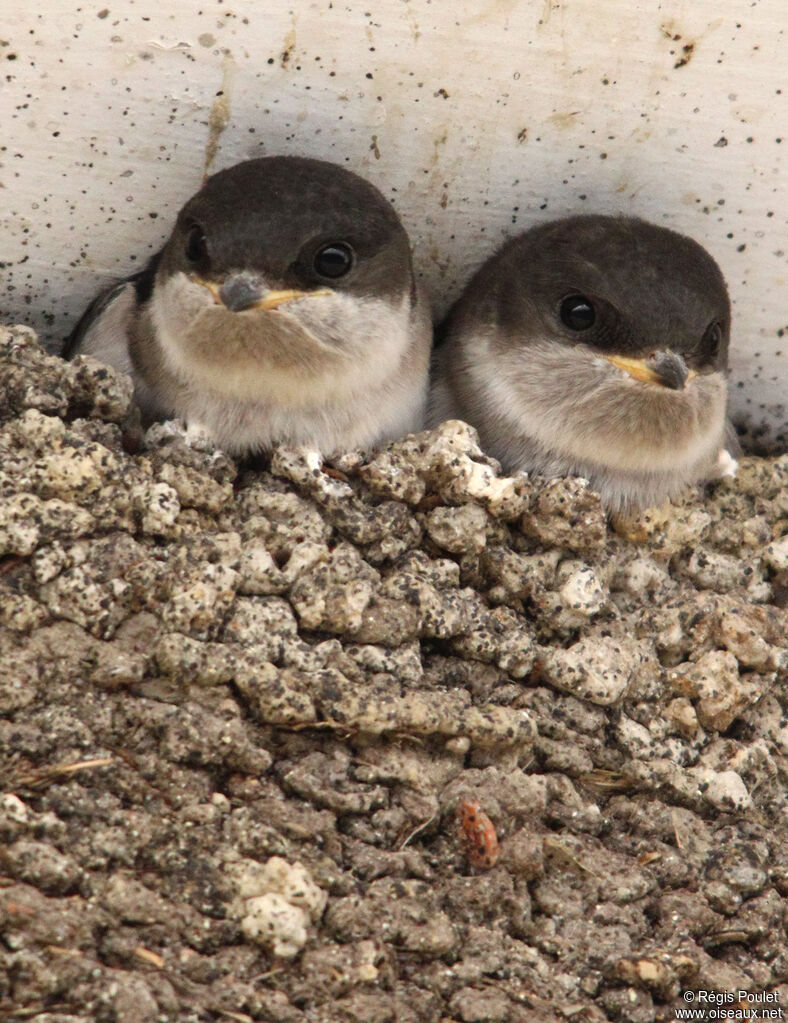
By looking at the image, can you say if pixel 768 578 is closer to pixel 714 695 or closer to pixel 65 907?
pixel 714 695

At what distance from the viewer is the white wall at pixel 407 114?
3.31 metres

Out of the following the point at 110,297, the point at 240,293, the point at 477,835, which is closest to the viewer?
the point at 477,835

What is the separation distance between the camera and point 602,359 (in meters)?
3.62

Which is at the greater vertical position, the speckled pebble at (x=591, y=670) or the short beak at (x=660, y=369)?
the short beak at (x=660, y=369)

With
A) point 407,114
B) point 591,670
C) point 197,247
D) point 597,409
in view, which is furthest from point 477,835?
point 407,114

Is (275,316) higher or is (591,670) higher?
(275,316)

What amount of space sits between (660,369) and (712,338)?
0.98ft

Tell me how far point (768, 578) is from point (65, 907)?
7.57 feet

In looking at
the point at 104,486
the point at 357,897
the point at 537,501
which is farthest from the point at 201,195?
the point at 357,897

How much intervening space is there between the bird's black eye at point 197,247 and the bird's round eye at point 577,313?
973 millimetres

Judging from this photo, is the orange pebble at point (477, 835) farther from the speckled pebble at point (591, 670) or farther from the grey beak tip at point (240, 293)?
the grey beak tip at point (240, 293)

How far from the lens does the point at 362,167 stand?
3.70 meters

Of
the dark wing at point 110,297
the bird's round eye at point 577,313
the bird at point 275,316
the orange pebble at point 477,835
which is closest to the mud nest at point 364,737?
the orange pebble at point 477,835

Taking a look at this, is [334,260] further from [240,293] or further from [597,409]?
[597,409]
